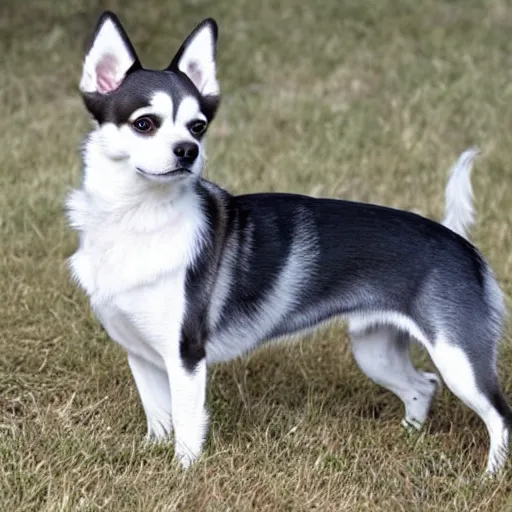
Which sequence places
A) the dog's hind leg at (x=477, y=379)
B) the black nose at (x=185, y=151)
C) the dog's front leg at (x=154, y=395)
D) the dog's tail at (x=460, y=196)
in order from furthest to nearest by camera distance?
the dog's tail at (x=460, y=196) → the dog's front leg at (x=154, y=395) → the dog's hind leg at (x=477, y=379) → the black nose at (x=185, y=151)

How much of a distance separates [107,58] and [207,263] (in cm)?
80

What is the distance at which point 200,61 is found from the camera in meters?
3.85

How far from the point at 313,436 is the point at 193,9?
7.75m

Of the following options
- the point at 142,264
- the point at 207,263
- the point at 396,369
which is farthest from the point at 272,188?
the point at 142,264

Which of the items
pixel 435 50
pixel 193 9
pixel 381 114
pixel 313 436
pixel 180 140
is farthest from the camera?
pixel 193 9

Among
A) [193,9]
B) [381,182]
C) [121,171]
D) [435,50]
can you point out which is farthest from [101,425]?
[193,9]

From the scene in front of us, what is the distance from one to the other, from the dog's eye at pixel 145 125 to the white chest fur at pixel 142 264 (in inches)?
12.2

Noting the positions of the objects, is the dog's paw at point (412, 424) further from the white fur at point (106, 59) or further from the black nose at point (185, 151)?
the white fur at point (106, 59)

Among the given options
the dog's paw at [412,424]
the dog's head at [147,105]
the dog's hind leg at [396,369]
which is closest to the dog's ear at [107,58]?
the dog's head at [147,105]

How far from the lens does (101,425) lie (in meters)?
4.22

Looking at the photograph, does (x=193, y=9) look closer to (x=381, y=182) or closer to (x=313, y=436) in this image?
(x=381, y=182)

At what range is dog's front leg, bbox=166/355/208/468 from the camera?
376 cm

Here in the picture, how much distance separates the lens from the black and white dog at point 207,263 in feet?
12.0

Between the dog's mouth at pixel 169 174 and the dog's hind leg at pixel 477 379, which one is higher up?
the dog's mouth at pixel 169 174
